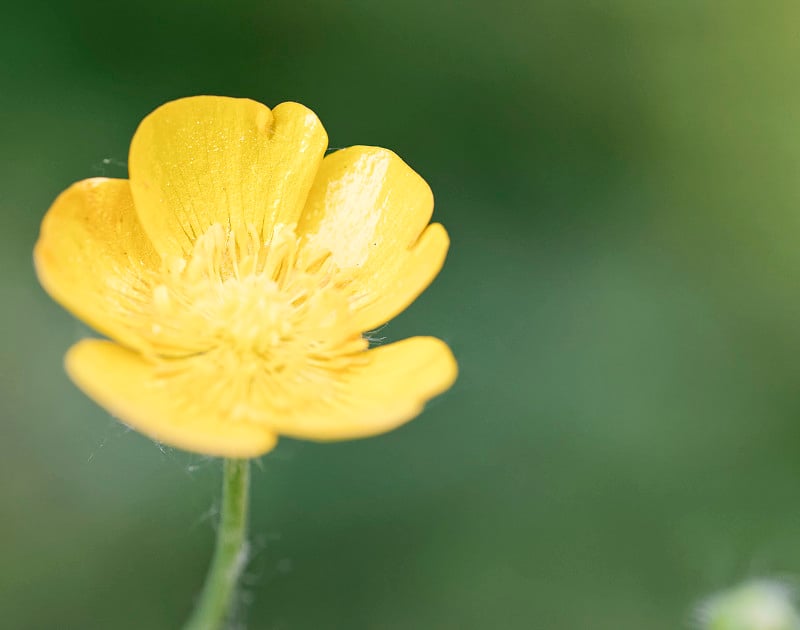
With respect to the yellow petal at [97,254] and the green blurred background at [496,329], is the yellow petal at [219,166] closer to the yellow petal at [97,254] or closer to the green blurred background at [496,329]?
the yellow petal at [97,254]

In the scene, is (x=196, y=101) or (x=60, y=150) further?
(x=60, y=150)

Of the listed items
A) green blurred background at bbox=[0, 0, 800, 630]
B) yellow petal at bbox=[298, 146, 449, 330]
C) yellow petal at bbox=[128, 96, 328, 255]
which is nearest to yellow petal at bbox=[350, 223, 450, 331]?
yellow petal at bbox=[298, 146, 449, 330]

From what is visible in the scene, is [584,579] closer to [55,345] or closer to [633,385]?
[633,385]

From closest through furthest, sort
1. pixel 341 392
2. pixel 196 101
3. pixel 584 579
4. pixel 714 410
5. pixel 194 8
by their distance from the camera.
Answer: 1. pixel 341 392
2. pixel 196 101
3. pixel 584 579
4. pixel 714 410
5. pixel 194 8

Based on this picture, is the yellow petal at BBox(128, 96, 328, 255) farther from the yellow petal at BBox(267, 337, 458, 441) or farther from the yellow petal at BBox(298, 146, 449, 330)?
the yellow petal at BBox(267, 337, 458, 441)

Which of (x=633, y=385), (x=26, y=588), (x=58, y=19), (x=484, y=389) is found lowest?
(x=26, y=588)

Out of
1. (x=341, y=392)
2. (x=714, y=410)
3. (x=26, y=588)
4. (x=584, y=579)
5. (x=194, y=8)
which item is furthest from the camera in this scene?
(x=194, y=8)

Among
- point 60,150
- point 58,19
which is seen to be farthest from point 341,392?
point 58,19

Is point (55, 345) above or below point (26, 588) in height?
above
